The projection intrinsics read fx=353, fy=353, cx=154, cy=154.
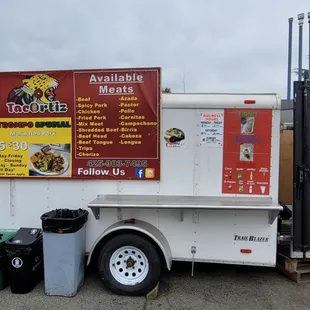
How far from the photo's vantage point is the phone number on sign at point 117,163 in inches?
169

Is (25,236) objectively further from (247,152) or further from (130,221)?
(247,152)

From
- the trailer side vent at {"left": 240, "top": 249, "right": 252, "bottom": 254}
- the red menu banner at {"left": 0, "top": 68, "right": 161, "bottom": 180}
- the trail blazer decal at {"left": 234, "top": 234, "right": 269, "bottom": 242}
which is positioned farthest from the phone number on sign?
the trailer side vent at {"left": 240, "top": 249, "right": 252, "bottom": 254}

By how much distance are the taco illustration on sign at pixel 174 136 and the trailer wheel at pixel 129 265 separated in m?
1.18

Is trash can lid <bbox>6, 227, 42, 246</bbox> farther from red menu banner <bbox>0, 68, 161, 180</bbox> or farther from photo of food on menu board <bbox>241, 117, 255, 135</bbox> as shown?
photo of food on menu board <bbox>241, 117, 255, 135</bbox>

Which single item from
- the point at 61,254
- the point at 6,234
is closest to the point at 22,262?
the point at 61,254

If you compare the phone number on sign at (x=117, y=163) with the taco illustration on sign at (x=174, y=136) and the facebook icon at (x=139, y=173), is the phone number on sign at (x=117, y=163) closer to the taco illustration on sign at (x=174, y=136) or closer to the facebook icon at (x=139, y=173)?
the facebook icon at (x=139, y=173)

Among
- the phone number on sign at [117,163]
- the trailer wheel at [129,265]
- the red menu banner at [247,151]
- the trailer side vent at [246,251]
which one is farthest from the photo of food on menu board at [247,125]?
the trailer wheel at [129,265]

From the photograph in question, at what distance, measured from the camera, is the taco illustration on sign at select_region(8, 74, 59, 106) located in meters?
4.37

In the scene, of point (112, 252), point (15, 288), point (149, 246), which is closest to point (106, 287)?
point (112, 252)

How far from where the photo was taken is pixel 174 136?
4.22m

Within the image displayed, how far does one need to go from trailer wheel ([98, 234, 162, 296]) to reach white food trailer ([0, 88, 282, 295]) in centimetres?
1

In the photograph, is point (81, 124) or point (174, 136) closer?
point (174, 136)

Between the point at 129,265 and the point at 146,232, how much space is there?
483 mm

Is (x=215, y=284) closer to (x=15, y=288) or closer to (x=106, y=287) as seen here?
(x=106, y=287)
